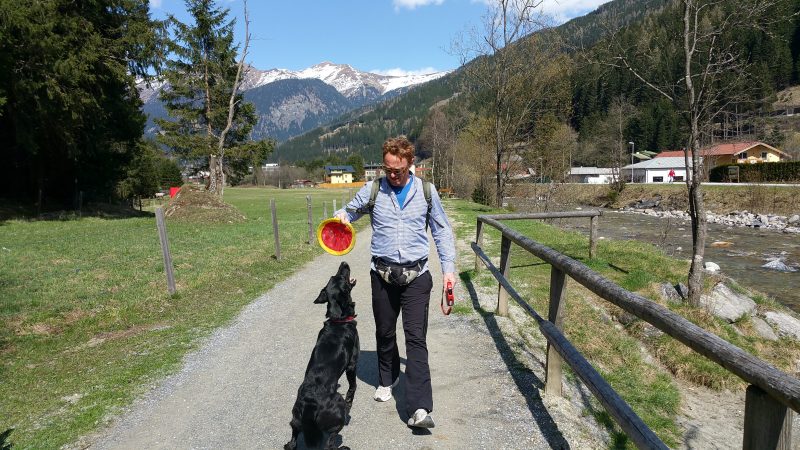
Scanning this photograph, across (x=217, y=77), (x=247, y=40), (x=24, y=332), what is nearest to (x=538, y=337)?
(x=24, y=332)

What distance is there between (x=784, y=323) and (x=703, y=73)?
4.22 metres

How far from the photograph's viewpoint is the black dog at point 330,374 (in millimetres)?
3061

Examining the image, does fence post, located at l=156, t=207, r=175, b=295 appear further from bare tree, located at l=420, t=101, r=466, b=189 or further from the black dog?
bare tree, located at l=420, t=101, r=466, b=189

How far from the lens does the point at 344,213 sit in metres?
3.81

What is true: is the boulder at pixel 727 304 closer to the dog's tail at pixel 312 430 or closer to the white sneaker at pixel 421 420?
the white sneaker at pixel 421 420

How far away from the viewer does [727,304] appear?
8.03 metres

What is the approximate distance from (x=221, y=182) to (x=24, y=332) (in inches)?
1211

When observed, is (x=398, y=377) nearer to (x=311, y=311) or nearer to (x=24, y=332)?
(x=311, y=311)

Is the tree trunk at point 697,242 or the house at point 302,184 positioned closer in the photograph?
the tree trunk at point 697,242

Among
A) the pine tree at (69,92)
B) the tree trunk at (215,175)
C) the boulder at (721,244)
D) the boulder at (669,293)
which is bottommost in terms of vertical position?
the boulder at (721,244)

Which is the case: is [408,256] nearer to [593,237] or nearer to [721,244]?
[593,237]

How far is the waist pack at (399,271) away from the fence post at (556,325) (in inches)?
47.7

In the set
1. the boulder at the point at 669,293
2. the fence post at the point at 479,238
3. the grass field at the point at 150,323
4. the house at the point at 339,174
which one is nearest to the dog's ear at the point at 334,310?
the grass field at the point at 150,323

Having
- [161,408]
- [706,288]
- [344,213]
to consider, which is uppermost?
[344,213]
